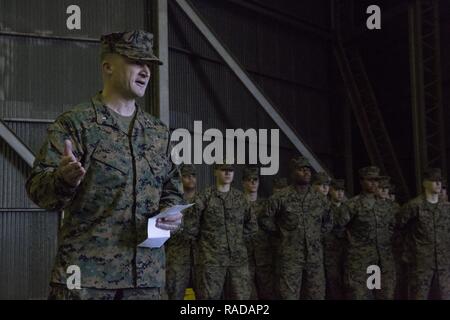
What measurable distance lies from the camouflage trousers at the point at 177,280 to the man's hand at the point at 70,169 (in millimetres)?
4499

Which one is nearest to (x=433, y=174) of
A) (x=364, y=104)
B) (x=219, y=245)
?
(x=219, y=245)

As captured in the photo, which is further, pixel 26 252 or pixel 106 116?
pixel 26 252

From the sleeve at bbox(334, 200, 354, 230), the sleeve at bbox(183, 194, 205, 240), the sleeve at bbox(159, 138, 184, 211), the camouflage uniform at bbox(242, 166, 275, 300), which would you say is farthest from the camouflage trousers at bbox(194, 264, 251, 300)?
the sleeve at bbox(159, 138, 184, 211)

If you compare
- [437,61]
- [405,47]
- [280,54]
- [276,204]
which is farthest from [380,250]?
[405,47]

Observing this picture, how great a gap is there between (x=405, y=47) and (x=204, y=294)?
8.37 metres

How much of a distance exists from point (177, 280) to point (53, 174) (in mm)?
4479

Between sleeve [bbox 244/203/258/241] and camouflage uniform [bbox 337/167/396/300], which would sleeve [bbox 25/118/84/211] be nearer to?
sleeve [bbox 244/203/258/241]

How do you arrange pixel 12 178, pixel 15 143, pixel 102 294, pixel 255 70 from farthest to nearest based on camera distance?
pixel 255 70 < pixel 12 178 < pixel 15 143 < pixel 102 294

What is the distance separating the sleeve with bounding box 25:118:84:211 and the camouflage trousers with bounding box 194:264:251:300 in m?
4.17

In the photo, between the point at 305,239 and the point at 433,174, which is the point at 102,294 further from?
the point at 433,174

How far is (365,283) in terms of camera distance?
23.0 ft

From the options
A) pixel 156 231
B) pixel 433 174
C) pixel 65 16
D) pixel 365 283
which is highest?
pixel 65 16

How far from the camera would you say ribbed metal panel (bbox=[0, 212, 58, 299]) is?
810 centimetres
